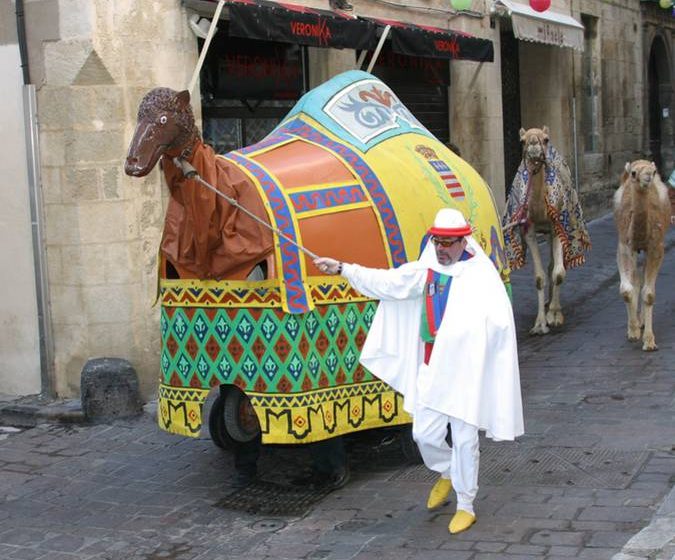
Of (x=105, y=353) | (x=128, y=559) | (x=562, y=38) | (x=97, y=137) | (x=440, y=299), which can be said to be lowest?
(x=128, y=559)

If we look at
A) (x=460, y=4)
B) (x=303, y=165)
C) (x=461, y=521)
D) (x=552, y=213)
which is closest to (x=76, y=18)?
(x=303, y=165)

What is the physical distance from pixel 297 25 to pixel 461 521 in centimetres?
505

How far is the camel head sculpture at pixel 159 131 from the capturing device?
237 inches

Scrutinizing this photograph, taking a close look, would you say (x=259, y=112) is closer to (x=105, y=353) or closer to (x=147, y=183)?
(x=147, y=183)

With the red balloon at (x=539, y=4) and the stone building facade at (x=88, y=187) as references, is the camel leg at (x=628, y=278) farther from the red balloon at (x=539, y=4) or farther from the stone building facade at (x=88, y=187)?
the red balloon at (x=539, y=4)

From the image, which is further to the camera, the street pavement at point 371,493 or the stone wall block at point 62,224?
the stone wall block at point 62,224

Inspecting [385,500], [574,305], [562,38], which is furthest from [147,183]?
[562,38]

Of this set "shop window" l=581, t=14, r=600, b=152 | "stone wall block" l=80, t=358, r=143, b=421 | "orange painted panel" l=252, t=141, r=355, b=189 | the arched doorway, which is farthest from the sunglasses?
the arched doorway

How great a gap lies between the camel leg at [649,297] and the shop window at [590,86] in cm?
971

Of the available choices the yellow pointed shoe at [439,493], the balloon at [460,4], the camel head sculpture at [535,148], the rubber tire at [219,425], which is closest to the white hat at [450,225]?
the yellow pointed shoe at [439,493]

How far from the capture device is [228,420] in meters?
7.17

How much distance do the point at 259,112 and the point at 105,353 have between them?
310 centimetres

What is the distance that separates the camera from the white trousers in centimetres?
593

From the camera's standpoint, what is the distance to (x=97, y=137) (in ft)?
29.1
